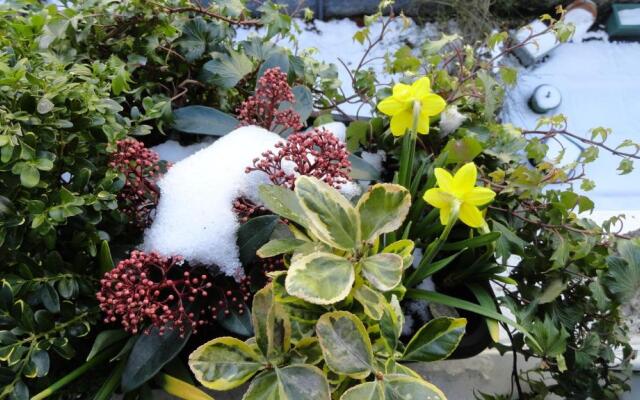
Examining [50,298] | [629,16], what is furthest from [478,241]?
[629,16]

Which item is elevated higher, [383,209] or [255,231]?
[383,209]

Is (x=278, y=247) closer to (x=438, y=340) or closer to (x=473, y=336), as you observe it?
(x=438, y=340)

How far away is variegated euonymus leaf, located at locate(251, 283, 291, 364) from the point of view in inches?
21.2

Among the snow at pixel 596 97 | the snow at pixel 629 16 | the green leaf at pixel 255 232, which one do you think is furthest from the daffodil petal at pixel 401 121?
the snow at pixel 629 16

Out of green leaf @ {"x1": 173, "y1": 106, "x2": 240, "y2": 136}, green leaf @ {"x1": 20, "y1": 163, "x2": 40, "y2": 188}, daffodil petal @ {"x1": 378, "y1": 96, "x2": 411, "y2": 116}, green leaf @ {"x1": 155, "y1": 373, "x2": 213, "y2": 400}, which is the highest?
daffodil petal @ {"x1": 378, "y1": 96, "x2": 411, "y2": 116}

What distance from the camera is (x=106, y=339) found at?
2.13ft

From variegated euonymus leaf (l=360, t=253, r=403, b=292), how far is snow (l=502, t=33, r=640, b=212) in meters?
1.46

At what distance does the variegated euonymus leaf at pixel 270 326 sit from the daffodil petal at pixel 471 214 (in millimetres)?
243

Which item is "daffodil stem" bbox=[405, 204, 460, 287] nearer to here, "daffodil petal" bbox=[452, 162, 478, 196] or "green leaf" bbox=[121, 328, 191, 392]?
"daffodil petal" bbox=[452, 162, 478, 196]

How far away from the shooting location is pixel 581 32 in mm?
2145

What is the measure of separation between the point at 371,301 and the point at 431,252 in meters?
0.17

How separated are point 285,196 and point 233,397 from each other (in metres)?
0.35

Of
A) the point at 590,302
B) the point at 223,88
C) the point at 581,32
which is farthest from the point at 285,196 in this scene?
the point at 581,32

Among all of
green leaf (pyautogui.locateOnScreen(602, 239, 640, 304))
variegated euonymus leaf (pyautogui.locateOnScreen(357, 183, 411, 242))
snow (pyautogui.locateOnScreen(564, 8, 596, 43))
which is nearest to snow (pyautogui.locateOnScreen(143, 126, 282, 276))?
variegated euonymus leaf (pyautogui.locateOnScreen(357, 183, 411, 242))
